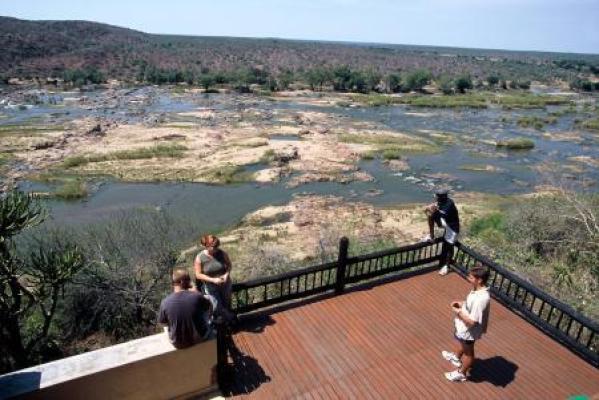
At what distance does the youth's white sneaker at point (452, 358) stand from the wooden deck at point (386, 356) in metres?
0.11

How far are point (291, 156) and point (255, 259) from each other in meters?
19.3

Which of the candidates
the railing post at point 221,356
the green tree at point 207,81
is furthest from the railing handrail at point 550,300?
the green tree at point 207,81

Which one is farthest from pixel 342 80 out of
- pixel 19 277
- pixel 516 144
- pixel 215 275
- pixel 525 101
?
pixel 215 275

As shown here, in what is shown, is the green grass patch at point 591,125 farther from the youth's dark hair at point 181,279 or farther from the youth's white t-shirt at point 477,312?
the youth's dark hair at point 181,279

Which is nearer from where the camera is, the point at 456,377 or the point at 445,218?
the point at 456,377

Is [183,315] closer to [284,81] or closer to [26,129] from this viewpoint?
[26,129]

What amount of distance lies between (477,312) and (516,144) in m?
40.7

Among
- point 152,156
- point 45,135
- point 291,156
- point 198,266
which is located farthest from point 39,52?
point 198,266

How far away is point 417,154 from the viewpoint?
3806cm

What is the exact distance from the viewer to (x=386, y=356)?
682 cm

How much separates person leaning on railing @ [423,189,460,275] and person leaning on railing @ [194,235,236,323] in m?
4.08

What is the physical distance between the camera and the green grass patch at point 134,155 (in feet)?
107

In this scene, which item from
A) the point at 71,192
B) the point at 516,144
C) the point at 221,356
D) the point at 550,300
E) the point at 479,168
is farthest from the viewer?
the point at 516,144

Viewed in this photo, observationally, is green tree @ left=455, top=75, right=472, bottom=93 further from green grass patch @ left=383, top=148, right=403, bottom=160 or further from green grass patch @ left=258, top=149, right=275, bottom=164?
green grass patch @ left=258, top=149, right=275, bottom=164
